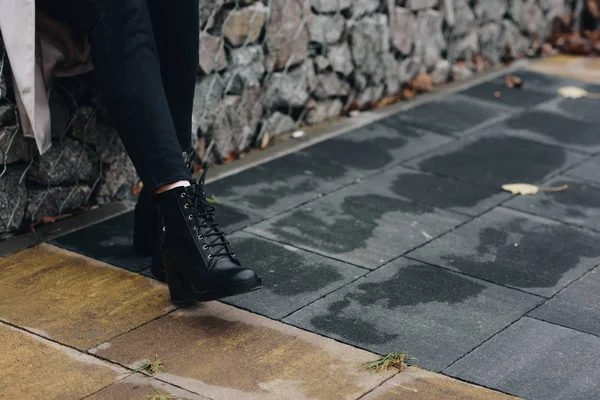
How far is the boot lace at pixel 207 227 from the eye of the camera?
2.21 meters

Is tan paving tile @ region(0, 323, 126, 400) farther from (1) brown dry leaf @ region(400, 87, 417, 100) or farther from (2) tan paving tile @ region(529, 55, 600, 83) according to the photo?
(2) tan paving tile @ region(529, 55, 600, 83)

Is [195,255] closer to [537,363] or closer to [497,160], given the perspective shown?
[537,363]

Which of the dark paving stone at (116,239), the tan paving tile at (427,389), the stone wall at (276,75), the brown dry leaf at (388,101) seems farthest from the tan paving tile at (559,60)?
the tan paving tile at (427,389)

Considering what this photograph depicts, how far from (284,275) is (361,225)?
1.42ft

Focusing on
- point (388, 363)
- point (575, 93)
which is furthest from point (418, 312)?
point (575, 93)

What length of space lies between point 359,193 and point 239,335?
3.36 feet

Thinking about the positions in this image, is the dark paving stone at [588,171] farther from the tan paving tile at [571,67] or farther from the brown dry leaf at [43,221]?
the brown dry leaf at [43,221]

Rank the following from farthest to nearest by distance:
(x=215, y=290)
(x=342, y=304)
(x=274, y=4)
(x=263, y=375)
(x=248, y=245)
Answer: (x=274, y=4), (x=248, y=245), (x=342, y=304), (x=215, y=290), (x=263, y=375)

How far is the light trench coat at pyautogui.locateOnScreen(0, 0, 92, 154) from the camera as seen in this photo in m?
2.33

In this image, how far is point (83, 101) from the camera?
279cm

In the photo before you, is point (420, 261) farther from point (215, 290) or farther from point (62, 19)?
point (62, 19)

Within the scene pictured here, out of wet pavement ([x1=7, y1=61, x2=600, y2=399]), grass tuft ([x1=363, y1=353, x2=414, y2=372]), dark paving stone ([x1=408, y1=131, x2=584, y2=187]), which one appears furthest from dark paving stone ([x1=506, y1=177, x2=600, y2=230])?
grass tuft ([x1=363, y1=353, x2=414, y2=372])

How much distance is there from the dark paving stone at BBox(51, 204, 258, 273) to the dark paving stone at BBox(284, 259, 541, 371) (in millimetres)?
494

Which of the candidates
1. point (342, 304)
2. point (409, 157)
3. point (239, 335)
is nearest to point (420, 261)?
point (342, 304)
